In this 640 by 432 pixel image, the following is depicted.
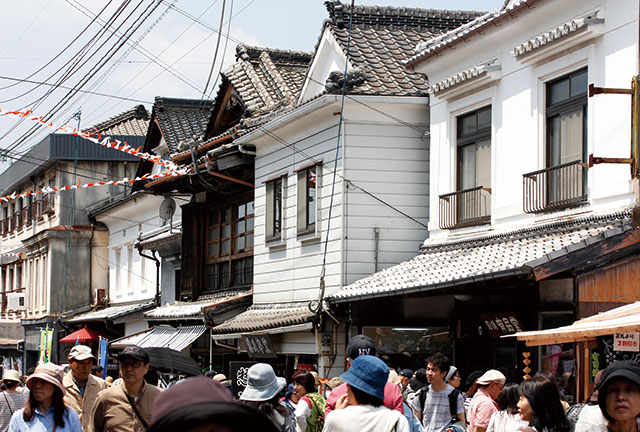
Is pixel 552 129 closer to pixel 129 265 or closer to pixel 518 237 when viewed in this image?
pixel 518 237

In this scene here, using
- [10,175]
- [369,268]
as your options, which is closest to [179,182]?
[369,268]

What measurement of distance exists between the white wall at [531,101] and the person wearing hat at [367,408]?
25.2ft

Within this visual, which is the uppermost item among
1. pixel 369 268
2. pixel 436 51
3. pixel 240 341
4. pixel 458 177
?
pixel 436 51

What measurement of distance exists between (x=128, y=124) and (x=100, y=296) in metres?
9.46

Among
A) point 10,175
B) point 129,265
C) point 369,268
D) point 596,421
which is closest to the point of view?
point 596,421

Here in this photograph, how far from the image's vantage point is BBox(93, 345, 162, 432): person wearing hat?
7.18 metres

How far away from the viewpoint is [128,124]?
44.6m

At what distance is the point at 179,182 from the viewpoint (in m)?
25.6

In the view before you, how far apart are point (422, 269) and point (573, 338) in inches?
215

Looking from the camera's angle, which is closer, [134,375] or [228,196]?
[134,375]

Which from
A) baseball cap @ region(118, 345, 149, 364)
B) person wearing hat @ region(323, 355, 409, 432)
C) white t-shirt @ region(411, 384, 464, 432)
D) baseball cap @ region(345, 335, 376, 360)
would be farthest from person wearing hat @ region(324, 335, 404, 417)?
white t-shirt @ region(411, 384, 464, 432)

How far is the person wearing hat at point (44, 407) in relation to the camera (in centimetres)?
724

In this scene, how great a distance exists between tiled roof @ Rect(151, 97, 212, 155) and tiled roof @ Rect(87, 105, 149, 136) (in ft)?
42.0

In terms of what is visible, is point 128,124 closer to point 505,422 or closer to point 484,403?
point 484,403
